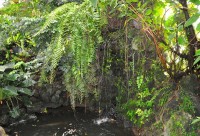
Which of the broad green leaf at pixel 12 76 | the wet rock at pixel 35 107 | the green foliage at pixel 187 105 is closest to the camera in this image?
the green foliage at pixel 187 105

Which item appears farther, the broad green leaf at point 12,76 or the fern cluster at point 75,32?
the broad green leaf at point 12,76

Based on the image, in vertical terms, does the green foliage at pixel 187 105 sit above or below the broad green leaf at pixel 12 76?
→ below

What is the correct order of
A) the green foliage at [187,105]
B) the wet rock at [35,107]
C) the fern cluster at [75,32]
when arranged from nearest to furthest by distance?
the fern cluster at [75,32] < the green foliage at [187,105] < the wet rock at [35,107]

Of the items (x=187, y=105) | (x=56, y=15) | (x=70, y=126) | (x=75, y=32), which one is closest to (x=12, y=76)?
(x=70, y=126)

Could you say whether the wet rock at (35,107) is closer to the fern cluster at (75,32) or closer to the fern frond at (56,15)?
the fern cluster at (75,32)

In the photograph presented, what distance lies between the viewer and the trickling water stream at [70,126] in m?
3.98

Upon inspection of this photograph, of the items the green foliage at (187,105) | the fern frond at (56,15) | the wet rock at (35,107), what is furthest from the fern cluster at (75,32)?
the wet rock at (35,107)

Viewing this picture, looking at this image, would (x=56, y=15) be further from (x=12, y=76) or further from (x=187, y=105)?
(x=187, y=105)

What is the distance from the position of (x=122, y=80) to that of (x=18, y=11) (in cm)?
223

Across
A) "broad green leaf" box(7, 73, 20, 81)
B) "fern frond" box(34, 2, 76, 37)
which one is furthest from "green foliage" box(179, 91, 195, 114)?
"broad green leaf" box(7, 73, 20, 81)

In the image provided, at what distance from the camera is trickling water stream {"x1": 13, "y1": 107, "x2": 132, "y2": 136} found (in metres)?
3.98

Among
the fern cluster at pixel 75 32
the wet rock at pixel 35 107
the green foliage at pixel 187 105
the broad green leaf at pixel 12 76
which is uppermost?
the fern cluster at pixel 75 32

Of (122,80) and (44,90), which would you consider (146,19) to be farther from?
(44,90)

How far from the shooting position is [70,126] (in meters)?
4.21
